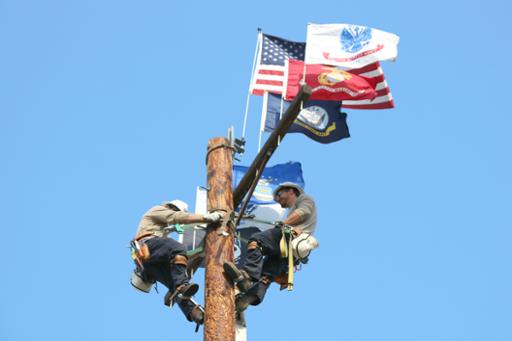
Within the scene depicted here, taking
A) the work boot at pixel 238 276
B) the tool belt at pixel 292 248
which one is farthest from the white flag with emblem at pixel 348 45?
the work boot at pixel 238 276

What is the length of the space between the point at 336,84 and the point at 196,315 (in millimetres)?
5426

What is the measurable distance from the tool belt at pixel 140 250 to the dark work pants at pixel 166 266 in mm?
39

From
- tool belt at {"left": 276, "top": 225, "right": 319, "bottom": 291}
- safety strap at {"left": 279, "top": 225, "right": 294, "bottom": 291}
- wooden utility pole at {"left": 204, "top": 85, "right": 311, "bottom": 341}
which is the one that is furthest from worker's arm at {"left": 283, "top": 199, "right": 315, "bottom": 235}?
wooden utility pole at {"left": 204, "top": 85, "right": 311, "bottom": 341}

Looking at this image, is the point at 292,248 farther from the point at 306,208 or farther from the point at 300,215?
the point at 306,208

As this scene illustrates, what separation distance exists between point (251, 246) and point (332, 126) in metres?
4.80

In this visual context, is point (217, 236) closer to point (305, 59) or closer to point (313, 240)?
point (313, 240)

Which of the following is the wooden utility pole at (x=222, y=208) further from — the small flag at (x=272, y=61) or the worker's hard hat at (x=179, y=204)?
the small flag at (x=272, y=61)

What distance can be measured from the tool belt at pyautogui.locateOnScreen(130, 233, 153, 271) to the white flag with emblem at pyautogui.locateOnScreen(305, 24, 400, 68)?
476 cm

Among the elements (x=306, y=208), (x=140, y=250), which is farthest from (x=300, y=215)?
(x=140, y=250)

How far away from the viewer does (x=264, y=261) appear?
354 inches

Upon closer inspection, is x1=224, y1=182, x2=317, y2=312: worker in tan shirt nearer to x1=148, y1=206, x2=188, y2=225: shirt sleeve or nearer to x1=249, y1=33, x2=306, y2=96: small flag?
x1=148, y1=206, x2=188, y2=225: shirt sleeve

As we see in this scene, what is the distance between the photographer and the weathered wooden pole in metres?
7.49

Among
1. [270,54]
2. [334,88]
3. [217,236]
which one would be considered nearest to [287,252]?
[217,236]

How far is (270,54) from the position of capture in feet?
43.9
